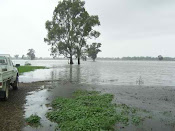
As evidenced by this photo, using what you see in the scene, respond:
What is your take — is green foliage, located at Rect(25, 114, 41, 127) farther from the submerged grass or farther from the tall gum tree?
the tall gum tree

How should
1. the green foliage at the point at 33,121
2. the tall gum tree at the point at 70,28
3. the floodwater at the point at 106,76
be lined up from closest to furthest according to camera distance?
the green foliage at the point at 33,121
the floodwater at the point at 106,76
the tall gum tree at the point at 70,28

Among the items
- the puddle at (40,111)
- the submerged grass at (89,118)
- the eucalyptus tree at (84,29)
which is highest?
the eucalyptus tree at (84,29)

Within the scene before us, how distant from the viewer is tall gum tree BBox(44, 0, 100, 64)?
188 feet

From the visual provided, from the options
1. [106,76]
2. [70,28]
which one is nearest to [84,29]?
[70,28]

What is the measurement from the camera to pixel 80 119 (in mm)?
6137

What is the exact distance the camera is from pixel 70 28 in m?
59.6

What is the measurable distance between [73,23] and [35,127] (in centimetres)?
5328

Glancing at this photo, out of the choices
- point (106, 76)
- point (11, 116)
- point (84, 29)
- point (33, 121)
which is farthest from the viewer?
point (84, 29)

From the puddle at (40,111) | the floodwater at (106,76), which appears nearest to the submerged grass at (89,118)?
the puddle at (40,111)

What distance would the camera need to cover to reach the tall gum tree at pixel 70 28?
57.4 m

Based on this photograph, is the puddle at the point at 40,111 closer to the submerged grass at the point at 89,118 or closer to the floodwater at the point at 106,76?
the submerged grass at the point at 89,118

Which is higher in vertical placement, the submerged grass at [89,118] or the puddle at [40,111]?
the submerged grass at [89,118]

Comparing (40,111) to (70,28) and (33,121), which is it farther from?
(70,28)

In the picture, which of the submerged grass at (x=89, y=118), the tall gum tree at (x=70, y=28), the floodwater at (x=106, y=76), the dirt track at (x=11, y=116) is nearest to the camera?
the submerged grass at (x=89, y=118)
